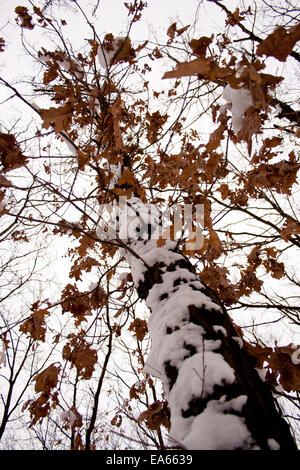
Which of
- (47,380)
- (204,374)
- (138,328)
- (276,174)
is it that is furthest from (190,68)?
(138,328)

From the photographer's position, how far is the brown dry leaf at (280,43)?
0.70 m

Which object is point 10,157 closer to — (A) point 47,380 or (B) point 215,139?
(B) point 215,139

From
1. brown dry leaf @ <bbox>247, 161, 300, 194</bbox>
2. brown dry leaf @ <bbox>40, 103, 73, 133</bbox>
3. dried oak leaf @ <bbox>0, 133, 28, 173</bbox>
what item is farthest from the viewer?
brown dry leaf @ <bbox>247, 161, 300, 194</bbox>

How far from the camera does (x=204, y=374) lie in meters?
0.78

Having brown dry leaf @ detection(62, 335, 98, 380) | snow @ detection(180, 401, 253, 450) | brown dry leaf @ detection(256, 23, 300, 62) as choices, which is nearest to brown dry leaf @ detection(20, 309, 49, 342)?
brown dry leaf @ detection(62, 335, 98, 380)

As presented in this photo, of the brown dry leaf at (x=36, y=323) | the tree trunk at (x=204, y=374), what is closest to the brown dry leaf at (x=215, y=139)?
the tree trunk at (x=204, y=374)

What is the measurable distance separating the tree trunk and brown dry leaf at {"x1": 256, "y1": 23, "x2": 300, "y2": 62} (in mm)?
996

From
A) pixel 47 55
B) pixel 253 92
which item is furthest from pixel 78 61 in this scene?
pixel 253 92

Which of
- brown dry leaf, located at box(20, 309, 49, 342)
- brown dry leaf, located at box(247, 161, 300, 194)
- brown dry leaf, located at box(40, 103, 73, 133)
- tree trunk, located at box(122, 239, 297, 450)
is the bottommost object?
tree trunk, located at box(122, 239, 297, 450)

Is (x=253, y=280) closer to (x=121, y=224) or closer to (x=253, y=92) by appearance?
(x=121, y=224)

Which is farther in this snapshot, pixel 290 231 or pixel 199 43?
pixel 290 231

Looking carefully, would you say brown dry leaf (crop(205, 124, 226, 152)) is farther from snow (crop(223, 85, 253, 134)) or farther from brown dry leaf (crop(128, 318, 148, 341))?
brown dry leaf (crop(128, 318, 148, 341))

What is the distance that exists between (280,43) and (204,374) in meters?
1.13

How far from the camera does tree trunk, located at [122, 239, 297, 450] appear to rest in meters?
0.64
